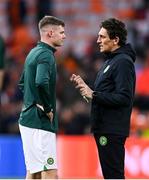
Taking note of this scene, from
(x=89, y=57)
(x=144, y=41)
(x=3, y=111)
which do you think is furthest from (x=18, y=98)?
(x=144, y=41)

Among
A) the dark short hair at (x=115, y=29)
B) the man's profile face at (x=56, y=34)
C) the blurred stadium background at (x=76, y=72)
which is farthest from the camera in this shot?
the blurred stadium background at (x=76, y=72)

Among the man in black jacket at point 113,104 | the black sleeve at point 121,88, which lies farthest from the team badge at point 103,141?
the black sleeve at point 121,88

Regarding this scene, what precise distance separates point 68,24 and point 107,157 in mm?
11381

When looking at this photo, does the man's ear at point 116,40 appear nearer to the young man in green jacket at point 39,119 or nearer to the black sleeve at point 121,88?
the black sleeve at point 121,88

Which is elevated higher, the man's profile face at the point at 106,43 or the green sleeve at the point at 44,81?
the man's profile face at the point at 106,43

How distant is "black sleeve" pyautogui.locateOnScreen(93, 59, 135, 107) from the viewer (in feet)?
27.5

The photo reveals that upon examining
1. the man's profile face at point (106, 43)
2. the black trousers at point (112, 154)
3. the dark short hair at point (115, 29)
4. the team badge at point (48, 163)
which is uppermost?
the dark short hair at point (115, 29)

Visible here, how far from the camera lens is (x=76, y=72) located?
17062 millimetres

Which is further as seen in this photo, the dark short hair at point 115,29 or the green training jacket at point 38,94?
the green training jacket at point 38,94

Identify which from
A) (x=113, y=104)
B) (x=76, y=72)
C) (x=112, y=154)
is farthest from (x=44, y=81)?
(x=76, y=72)

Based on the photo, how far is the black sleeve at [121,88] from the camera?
330 inches

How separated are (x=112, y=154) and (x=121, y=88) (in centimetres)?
67

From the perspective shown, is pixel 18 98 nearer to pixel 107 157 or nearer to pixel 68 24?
pixel 68 24

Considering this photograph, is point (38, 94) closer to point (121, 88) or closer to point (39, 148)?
point (39, 148)
